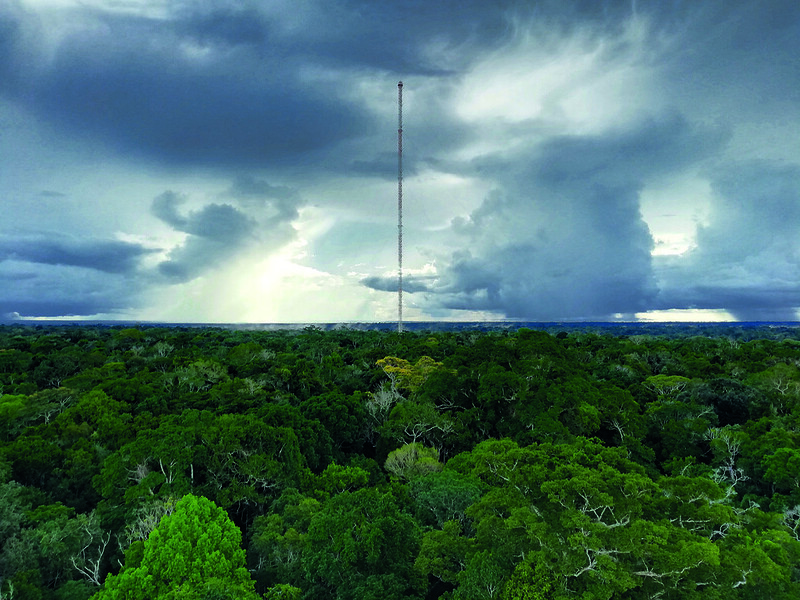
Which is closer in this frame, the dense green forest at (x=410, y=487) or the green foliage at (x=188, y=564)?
the dense green forest at (x=410, y=487)

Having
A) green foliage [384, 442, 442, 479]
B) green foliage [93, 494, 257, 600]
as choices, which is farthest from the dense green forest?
green foliage [384, 442, 442, 479]

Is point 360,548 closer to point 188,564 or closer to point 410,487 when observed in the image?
point 188,564

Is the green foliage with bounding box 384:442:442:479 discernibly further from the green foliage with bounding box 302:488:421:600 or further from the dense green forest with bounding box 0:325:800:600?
the green foliage with bounding box 302:488:421:600

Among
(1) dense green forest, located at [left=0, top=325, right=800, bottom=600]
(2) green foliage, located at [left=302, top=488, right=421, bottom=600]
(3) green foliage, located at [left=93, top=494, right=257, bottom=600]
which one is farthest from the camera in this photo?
(2) green foliage, located at [left=302, top=488, right=421, bottom=600]

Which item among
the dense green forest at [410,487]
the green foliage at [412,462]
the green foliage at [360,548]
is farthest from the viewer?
the green foliage at [412,462]

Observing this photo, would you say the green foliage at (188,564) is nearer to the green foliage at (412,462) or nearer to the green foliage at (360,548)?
the green foliage at (360,548)

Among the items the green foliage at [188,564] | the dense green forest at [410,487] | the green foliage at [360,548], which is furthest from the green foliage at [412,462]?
the green foliage at [188,564]

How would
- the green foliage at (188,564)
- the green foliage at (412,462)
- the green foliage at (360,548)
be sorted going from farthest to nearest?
the green foliage at (412,462) → the green foliage at (360,548) → the green foliage at (188,564)

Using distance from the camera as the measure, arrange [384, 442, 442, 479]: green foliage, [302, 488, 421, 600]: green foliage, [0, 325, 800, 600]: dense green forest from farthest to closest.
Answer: [384, 442, 442, 479]: green foliage
[302, 488, 421, 600]: green foliage
[0, 325, 800, 600]: dense green forest

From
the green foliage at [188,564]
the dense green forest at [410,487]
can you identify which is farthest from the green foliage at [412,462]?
Answer: the green foliage at [188,564]
